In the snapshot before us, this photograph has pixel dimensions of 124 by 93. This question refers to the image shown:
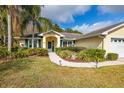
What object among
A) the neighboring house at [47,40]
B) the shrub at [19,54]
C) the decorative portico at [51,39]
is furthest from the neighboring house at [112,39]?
the neighboring house at [47,40]

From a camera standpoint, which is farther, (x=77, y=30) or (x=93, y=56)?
(x=77, y=30)

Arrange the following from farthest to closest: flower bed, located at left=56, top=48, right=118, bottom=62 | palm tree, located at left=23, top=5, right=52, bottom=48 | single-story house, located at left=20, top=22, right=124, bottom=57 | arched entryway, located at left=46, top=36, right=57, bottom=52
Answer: arched entryway, located at left=46, top=36, right=57, bottom=52 < palm tree, located at left=23, top=5, right=52, bottom=48 < single-story house, located at left=20, top=22, right=124, bottom=57 < flower bed, located at left=56, top=48, right=118, bottom=62

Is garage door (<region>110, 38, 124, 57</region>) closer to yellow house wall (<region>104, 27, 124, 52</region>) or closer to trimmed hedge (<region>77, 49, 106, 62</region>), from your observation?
yellow house wall (<region>104, 27, 124, 52</region>)

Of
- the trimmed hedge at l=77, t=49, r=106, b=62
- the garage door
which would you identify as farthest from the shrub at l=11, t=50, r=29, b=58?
the garage door

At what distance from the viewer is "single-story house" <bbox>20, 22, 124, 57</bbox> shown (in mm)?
19562

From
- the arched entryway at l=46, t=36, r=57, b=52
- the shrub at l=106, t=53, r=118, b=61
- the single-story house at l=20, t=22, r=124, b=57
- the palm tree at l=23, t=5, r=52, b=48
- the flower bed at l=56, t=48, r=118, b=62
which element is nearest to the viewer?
the flower bed at l=56, t=48, r=118, b=62

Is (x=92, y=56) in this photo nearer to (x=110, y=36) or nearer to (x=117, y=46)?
(x=110, y=36)

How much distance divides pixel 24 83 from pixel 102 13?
2897 centimetres

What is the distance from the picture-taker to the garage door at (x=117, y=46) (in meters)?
19.8

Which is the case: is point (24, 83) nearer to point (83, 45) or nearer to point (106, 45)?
point (106, 45)

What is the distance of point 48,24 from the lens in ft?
Result: 93.9

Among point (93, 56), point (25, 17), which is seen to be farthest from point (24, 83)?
point (25, 17)

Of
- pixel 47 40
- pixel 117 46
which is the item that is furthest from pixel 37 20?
pixel 117 46

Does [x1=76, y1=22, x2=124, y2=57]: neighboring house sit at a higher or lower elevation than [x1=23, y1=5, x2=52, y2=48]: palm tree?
lower
